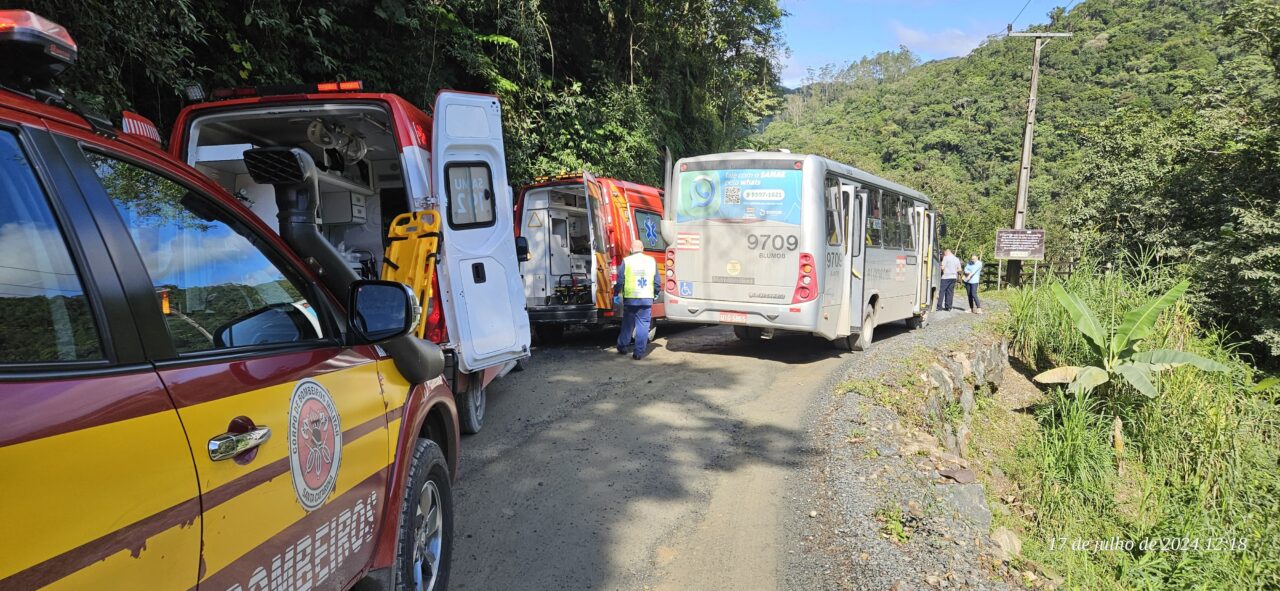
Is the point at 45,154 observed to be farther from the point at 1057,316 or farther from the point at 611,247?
the point at 1057,316

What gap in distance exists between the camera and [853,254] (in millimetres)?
9984

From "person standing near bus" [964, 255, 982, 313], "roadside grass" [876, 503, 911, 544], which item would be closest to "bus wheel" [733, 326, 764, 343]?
"roadside grass" [876, 503, 911, 544]

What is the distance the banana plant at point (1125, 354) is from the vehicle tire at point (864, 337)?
8.10 feet

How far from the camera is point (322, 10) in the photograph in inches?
310

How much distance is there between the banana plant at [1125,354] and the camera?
29.1ft

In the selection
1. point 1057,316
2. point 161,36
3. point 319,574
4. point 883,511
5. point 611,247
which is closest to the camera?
point 319,574

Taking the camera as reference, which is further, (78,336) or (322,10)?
(322,10)

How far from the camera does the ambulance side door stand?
1.58 meters

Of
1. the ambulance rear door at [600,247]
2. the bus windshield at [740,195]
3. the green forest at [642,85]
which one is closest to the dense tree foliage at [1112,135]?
the green forest at [642,85]

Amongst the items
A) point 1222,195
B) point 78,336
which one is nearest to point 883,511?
point 78,336

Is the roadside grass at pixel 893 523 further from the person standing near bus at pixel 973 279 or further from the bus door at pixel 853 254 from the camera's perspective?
the person standing near bus at pixel 973 279

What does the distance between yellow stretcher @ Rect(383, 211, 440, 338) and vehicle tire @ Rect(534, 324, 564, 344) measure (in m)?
6.43

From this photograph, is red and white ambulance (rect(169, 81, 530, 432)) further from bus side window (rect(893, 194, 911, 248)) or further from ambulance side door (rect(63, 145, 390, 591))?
bus side window (rect(893, 194, 911, 248))

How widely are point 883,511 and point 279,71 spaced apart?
26.5ft
